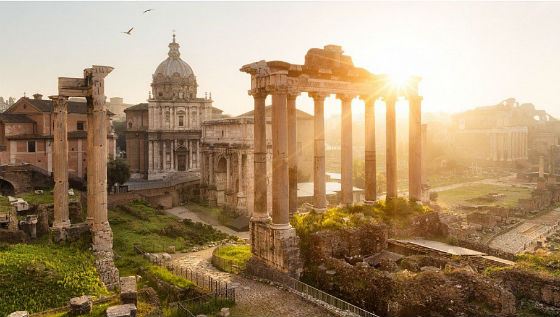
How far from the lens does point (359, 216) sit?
20828 mm

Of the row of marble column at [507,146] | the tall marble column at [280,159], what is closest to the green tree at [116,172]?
the tall marble column at [280,159]

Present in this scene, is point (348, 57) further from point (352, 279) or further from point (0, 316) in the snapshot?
point (0, 316)

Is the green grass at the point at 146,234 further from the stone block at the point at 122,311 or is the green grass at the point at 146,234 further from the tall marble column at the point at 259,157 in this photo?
the stone block at the point at 122,311

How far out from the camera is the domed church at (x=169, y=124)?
55750 mm

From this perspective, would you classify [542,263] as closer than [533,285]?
No

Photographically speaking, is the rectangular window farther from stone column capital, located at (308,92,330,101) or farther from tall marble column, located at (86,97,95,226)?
stone column capital, located at (308,92,330,101)

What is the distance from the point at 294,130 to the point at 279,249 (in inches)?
218

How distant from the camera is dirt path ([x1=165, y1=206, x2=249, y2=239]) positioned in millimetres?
34800

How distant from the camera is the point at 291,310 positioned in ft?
50.3

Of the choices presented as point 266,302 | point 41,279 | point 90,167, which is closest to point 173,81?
point 90,167

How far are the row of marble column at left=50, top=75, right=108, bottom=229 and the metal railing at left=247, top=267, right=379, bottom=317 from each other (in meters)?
7.44

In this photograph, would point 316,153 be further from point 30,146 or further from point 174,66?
point 174,66

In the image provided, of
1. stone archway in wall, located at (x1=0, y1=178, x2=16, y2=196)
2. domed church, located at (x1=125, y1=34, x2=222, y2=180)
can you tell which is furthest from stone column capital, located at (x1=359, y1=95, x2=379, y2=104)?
domed church, located at (x1=125, y1=34, x2=222, y2=180)

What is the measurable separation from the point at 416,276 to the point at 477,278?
1803 millimetres
